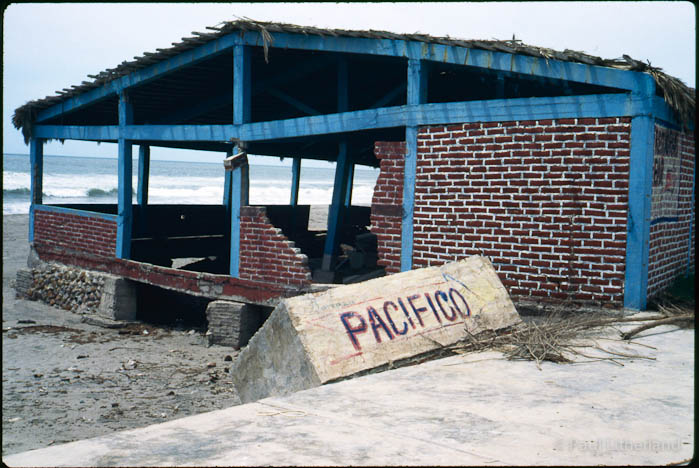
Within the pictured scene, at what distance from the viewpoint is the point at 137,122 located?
554 inches

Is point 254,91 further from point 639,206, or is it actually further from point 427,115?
point 639,206

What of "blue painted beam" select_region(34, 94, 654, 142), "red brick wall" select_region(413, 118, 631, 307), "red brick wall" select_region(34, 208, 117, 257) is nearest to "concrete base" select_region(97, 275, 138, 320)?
"red brick wall" select_region(34, 208, 117, 257)

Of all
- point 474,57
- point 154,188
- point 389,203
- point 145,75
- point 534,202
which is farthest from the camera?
point 154,188

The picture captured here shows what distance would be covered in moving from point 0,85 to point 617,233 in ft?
18.8

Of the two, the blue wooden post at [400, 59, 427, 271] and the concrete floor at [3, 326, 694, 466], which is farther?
the blue wooden post at [400, 59, 427, 271]

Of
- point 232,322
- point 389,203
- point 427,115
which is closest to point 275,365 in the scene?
point 389,203

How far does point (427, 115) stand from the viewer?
25.6 ft

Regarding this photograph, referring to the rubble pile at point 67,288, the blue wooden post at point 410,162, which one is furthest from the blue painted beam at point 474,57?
the rubble pile at point 67,288

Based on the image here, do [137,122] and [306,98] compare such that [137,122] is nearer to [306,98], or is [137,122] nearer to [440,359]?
[306,98]

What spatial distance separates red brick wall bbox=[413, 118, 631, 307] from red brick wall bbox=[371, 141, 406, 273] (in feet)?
0.98

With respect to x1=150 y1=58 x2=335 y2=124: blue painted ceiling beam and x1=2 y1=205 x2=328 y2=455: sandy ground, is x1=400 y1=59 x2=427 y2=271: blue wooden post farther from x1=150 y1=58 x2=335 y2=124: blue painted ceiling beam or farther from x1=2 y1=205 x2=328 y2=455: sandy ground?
x1=2 y1=205 x2=328 y2=455: sandy ground

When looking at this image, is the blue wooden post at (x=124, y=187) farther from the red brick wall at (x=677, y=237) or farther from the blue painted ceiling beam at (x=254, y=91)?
the red brick wall at (x=677, y=237)

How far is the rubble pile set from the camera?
1196cm

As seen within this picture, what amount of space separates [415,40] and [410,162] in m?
1.48
